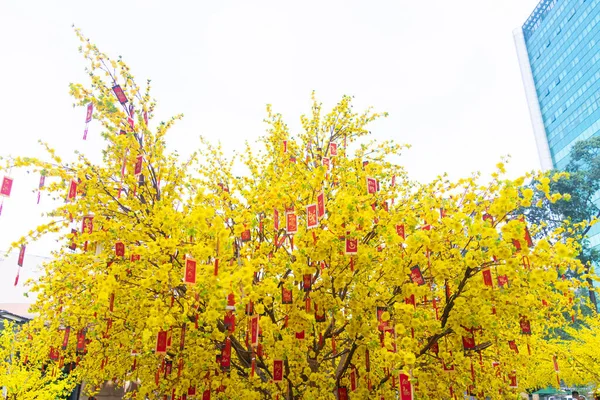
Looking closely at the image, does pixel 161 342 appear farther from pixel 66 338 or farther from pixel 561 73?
pixel 561 73

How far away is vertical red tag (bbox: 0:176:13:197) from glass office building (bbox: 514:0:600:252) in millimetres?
63355

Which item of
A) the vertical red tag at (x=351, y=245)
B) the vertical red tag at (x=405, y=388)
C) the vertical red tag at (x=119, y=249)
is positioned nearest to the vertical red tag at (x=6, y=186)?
the vertical red tag at (x=119, y=249)

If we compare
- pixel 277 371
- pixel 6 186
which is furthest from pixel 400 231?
pixel 6 186

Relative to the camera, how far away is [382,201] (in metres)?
7.12

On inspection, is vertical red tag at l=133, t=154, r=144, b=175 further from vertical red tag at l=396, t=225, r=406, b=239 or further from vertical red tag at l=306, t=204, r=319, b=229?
vertical red tag at l=396, t=225, r=406, b=239

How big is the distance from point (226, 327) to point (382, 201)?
10.5 feet

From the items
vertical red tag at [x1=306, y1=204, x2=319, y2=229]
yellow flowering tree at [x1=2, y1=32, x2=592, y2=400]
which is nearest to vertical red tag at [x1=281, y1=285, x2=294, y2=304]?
yellow flowering tree at [x1=2, y1=32, x2=592, y2=400]

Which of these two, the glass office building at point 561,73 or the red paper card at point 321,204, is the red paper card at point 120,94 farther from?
the glass office building at point 561,73

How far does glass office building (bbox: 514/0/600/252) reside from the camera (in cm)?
6100

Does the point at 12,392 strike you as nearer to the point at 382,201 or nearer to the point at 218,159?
the point at 218,159

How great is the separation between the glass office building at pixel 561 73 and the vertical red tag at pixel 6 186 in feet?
208

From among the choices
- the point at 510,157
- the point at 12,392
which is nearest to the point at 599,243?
the point at 510,157

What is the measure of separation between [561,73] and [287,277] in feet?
257

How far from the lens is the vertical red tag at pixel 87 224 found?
19.4 feet
